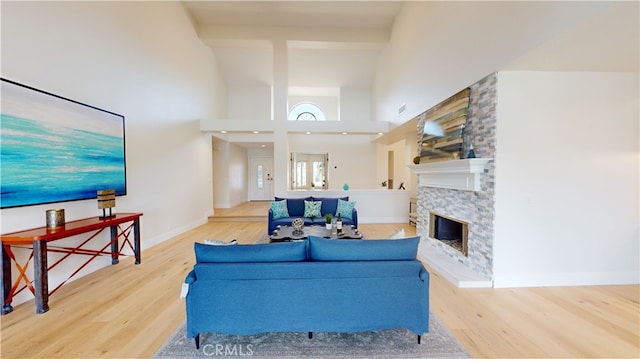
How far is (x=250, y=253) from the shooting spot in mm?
1949

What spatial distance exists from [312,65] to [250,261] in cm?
813

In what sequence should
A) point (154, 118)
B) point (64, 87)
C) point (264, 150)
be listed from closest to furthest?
point (64, 87), point (154, 118), point (264, 150)

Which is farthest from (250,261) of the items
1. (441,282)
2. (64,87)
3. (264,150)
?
(264,150)

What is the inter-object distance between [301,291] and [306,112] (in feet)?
30.9

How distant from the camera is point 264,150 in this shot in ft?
36.2

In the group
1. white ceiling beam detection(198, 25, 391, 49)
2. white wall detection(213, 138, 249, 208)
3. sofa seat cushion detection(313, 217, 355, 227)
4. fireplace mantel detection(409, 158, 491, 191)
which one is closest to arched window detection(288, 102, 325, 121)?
white wall detection(213, 138, 249, 208)

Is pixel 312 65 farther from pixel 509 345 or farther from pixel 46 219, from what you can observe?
pixel 509 345

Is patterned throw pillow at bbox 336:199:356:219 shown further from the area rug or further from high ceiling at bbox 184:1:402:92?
high ceiling at bbox 184:1:402:92

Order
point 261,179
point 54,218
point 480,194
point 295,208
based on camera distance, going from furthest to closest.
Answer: point 261,179
point 295,208
point 480,194
point 54,218

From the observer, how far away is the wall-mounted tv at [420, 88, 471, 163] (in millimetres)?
3474

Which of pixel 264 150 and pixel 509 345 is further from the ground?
pixel 264 150

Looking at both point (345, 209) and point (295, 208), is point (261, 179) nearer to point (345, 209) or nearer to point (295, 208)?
point (295, 208)

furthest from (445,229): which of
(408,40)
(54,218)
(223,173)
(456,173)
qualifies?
(223,173)

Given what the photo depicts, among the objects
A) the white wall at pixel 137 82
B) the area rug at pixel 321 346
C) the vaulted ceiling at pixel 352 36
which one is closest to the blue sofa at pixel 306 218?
the white wall at pixel 137 82
